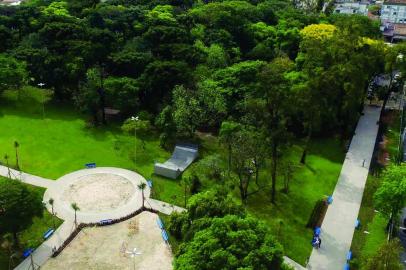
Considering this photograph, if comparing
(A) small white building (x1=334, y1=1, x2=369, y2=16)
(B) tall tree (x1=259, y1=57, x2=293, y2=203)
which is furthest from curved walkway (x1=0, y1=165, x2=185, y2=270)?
(A) small white building (x1=334, y1=1, x2=369, y2=16)

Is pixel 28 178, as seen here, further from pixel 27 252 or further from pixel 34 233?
pixel 27 252

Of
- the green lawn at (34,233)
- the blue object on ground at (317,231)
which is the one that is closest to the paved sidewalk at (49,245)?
the green lawn at (34,233)

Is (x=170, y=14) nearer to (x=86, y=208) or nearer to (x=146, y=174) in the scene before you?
(x=146, y=174)

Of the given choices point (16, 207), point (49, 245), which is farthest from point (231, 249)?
point (49, 245)

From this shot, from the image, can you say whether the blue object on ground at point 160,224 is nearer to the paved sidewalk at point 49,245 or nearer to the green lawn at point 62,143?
the paved sidewalk at point 49,245

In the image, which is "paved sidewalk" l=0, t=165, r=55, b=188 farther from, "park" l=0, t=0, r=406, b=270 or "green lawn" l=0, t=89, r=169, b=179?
"green lawn" l=0, t=89, r=169, b=179

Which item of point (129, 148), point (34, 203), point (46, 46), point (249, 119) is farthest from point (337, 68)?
point (46, 46)
